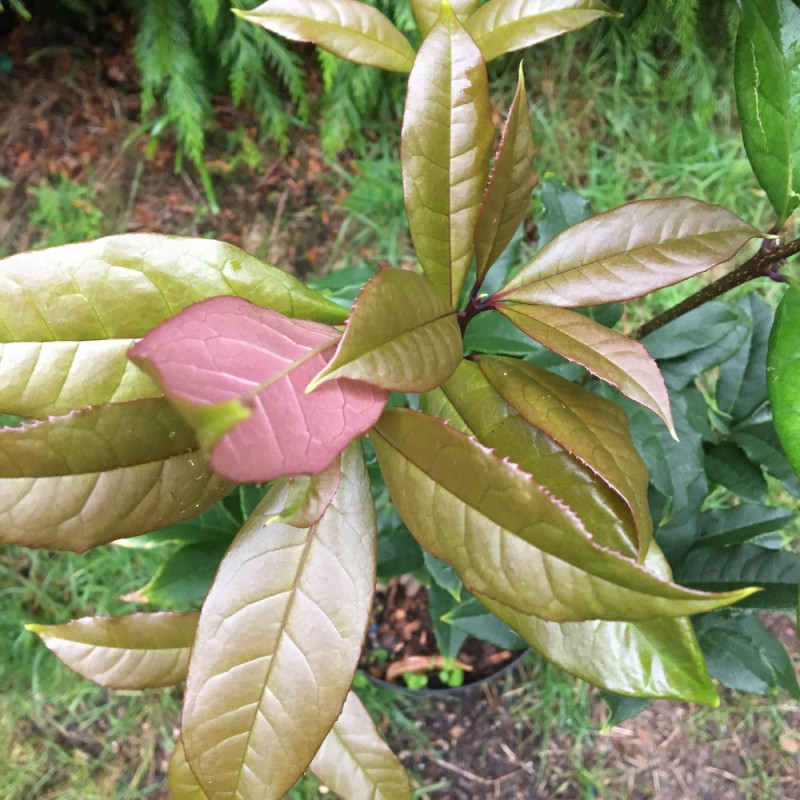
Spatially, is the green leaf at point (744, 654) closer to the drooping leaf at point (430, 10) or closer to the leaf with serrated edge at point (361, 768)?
the leaf with serrated edge at point (361, 768)

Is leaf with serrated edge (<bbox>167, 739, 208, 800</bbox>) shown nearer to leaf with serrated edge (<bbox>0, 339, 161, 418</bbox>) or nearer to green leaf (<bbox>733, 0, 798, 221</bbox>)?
leaf with serrated edge (<bbox>0, 339, 161, 418</bbox>)

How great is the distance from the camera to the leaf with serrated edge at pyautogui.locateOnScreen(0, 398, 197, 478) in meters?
0.49

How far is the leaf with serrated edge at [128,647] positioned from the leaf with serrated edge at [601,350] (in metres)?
0.57

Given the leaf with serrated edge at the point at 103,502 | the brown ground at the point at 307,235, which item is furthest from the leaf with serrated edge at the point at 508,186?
the brown ground at the point at 307,235

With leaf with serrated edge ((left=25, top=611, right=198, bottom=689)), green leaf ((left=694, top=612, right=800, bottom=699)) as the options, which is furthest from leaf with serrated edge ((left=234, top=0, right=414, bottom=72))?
green leaf ((left=694, top=612, right=800, bottom=699))

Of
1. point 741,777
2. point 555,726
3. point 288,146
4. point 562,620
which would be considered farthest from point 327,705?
point 288,146

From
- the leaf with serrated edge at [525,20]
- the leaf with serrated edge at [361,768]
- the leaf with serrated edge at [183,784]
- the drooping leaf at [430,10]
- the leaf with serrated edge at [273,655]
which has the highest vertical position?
the drooping leaf at [430,10]

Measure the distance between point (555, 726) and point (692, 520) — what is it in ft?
3.39

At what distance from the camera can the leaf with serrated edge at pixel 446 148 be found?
613mm

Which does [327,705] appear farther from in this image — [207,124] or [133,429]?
[207,124]

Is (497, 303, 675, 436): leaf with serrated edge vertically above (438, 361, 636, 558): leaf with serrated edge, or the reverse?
(497, 303, 675, 436): leaf with serrated edge

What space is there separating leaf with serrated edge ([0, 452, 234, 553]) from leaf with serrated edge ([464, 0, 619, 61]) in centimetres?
58

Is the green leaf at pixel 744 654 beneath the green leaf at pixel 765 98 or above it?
beneath

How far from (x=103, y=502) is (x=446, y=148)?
44cm
